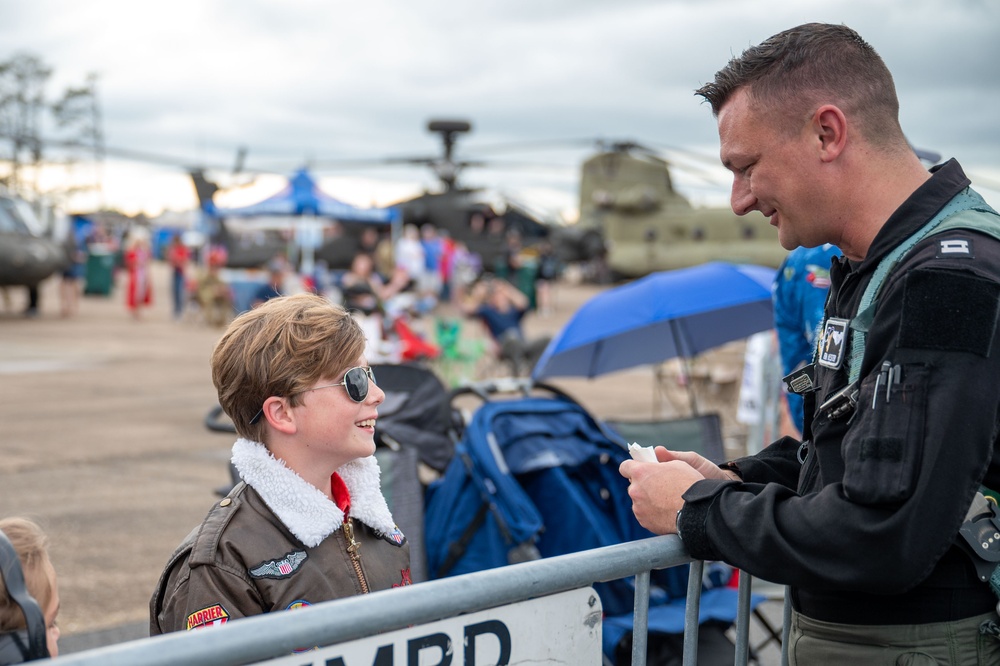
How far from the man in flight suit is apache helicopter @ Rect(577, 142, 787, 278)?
30.8 metres

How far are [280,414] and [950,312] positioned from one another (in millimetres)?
1484

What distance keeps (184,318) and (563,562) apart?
81.4 ft

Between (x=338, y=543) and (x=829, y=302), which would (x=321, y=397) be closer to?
(x=338, y=543)

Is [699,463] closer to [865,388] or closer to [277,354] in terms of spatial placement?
[865,388]

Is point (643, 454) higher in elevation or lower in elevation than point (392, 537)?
higher

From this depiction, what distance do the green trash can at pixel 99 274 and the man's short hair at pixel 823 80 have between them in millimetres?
32924

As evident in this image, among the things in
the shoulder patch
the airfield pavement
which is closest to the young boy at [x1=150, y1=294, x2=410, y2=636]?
the shoulder patch

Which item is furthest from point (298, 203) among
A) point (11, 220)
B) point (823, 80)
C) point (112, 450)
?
point (823, 80)

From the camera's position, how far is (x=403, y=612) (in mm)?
1563

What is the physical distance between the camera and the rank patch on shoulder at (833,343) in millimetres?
1821

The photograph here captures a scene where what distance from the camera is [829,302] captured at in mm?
2037

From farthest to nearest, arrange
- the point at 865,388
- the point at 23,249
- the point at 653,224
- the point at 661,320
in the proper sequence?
the point at 653,224 → the point at 23,249 → the point at 661,320 → the point at 865,388

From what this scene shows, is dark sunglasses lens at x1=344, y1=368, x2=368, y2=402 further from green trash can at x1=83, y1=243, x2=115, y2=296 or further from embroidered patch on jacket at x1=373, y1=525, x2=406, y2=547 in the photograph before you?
green trash can at x1=83, y1=243, x2=115, y2=296

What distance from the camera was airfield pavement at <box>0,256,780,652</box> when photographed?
5727mm
